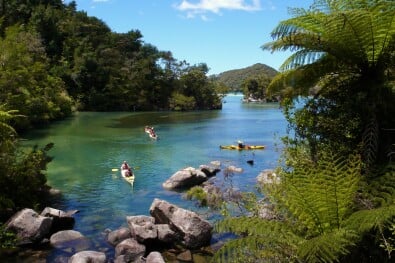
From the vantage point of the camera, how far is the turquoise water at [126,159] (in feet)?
44.9

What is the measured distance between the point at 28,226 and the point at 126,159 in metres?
12.8

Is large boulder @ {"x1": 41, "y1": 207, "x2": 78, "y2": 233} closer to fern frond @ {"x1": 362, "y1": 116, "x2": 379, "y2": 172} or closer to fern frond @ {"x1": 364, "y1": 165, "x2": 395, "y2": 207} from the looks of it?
fern frond @ {"x1": 362, "y1": 116, "x2": 379, "y2": 172}

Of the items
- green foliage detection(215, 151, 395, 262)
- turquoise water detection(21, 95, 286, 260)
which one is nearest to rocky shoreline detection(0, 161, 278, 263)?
turquoise water detection(21, 95, 286, 260)

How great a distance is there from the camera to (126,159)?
23141mm

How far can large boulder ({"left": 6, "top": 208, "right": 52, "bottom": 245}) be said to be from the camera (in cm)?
1027

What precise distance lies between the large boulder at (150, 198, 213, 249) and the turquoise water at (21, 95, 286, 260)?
5.89ft

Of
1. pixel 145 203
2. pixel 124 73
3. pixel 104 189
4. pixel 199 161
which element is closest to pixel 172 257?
pixel 145 203

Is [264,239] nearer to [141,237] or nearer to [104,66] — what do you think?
[141,237]

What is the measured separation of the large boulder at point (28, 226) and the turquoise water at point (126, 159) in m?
1.16

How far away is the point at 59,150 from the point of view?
84.2ft

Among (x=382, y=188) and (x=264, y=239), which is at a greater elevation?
(x=382, y=188)

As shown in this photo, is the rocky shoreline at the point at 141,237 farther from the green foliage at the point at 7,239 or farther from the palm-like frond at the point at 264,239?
the palm-like frond at the point at 264,239

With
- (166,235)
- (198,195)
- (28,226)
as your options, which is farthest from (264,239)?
(198,195)

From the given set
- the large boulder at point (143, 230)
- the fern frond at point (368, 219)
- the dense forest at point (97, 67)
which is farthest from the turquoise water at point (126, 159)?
the dense forest at point (97, 67)
